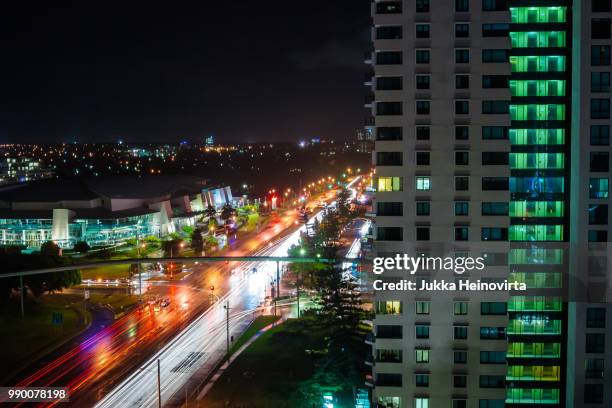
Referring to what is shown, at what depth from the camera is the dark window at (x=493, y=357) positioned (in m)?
18.1

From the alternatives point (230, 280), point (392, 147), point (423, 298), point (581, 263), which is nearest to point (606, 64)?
point (581, 263)

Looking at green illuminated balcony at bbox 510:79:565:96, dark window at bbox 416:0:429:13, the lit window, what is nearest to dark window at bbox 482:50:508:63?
dark window at bbox 416:0:429:13

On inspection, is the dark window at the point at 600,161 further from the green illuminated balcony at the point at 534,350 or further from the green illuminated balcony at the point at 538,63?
the green illuminated balcony at the point at 534,350

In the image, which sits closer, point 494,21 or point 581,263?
point 494,21

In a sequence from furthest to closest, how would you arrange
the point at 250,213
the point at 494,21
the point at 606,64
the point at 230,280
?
the point at 250,213 < the point at 230,280 < the point at 606,64 < the point at 494,21

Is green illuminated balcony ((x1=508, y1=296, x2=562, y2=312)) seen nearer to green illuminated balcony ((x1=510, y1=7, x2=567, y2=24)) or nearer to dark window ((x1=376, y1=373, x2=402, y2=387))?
dark window ((x1=376, y1=373, x2=402, y2=387))

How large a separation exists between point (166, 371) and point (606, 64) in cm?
2302

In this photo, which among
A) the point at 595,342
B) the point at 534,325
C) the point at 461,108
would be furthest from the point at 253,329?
the point at 461,108

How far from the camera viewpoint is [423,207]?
17.9 meters

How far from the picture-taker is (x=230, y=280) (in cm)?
4650

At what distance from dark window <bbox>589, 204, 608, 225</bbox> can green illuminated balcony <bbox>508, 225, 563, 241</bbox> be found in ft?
4.24

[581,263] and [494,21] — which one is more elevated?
[494,21]

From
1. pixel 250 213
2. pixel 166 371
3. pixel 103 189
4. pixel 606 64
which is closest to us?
pixel 606 64

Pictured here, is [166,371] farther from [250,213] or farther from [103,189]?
[250,213]
